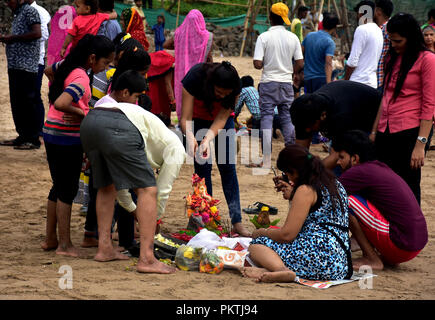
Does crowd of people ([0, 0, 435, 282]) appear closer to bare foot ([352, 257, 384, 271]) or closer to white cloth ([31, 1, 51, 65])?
bare foot ([352, 257, 384, 271])

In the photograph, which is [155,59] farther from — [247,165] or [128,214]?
[128,214]

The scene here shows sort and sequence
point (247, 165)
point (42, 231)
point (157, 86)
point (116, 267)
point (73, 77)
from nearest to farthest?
point (116, 267) → point (73, 77) → point (42, 231) → point (157, 86) → point (247, 165)

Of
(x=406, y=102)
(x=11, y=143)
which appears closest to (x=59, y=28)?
(x=11, y=143)

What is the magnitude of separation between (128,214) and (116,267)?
47 cm

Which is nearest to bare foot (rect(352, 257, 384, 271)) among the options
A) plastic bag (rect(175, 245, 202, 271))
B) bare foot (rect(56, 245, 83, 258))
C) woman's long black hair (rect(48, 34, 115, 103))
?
plastic bag (rect(175, 245, 202, 271))

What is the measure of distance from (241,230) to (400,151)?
1.42 meters

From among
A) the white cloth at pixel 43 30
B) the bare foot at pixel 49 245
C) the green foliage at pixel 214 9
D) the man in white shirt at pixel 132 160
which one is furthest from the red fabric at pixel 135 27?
the green foliage at pixel 214 9

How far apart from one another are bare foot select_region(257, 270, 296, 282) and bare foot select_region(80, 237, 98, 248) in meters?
1.54

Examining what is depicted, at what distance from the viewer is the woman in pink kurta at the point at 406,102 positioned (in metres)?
4.43

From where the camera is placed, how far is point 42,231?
5094 mm

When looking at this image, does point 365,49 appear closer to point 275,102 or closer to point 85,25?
point 275,102

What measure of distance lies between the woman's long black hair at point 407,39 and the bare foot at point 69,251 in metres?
2.61

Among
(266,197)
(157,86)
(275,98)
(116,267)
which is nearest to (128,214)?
(116,267)

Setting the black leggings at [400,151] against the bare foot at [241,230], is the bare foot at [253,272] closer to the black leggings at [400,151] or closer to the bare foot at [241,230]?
the bare foot at [241,230]
